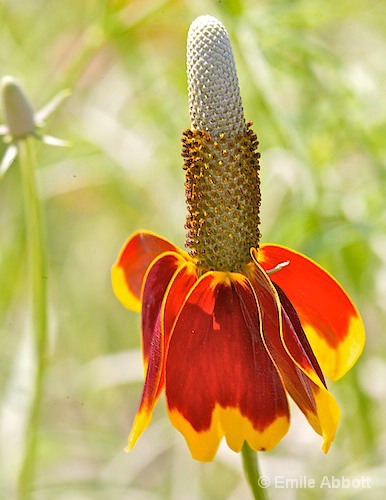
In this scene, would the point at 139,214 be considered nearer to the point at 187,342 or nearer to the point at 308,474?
the point at 308,474

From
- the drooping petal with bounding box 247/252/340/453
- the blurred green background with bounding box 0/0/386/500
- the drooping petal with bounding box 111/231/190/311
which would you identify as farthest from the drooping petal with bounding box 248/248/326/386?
the blurred green background with bounding box 0/0/386/500

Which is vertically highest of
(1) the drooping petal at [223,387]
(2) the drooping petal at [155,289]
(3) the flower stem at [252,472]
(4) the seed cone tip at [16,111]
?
(4) the seed cone tip at [16,111]

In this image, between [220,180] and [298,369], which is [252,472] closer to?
[298,369]

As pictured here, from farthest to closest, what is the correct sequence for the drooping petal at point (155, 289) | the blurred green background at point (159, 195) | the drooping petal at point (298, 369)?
1. the blurred green background at point (159, 195)
2. the drooping petal at point (155, 289)
3. the drooping petal at point (298, 369)

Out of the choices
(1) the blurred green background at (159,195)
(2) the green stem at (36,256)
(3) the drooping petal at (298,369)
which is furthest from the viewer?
(1) the blurred green background at (159,195)

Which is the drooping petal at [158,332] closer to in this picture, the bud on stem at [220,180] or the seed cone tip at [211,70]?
the bud on stem at [220,180]

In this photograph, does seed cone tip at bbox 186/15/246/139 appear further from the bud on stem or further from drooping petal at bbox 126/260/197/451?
drooping petal at bbox 126/260/197/451

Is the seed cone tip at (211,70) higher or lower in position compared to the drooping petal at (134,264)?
higher

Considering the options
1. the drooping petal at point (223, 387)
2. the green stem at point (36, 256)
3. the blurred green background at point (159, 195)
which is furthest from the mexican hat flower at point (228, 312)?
the blurred green background at point (159, 195)

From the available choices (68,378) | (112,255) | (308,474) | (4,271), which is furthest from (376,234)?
(112,255)
